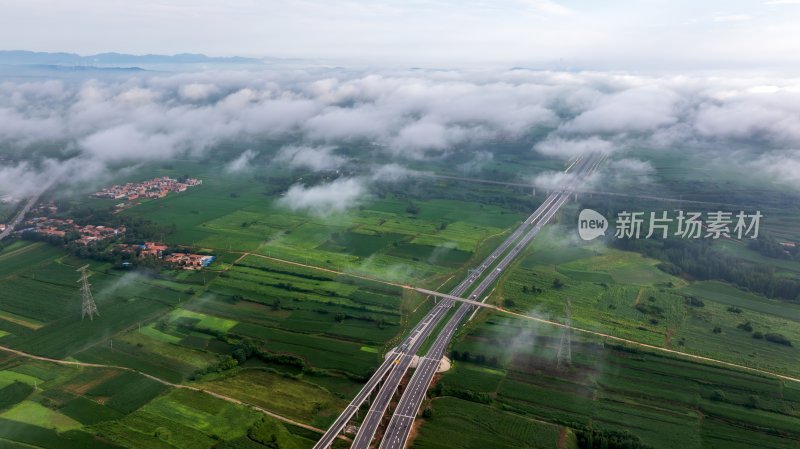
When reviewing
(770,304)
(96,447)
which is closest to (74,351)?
(96,447)

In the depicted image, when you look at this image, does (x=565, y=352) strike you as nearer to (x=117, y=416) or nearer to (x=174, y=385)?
(x=174, y=385)

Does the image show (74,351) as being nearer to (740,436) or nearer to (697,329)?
(740,436)

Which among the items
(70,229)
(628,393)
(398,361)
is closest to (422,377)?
(398,361)

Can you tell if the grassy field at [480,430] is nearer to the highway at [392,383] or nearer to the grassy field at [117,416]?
the highway at [392,383]

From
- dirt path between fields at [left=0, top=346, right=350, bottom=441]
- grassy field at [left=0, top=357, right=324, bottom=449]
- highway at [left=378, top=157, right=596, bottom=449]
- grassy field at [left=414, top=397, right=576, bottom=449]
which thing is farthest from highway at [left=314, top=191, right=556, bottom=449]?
grassy field at [left=414, top=397, right=576, bottom=449]

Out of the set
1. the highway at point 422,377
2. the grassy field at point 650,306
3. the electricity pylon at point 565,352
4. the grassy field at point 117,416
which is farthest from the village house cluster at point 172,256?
the electricity pylon at point 565,352
